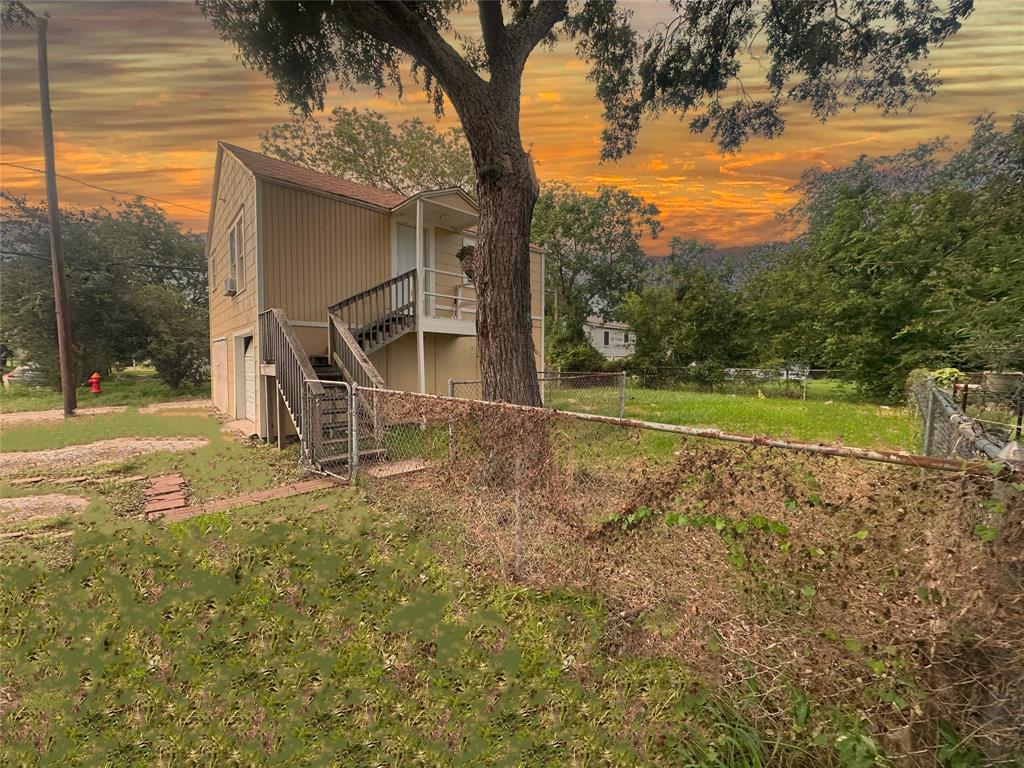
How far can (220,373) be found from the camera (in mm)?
12297

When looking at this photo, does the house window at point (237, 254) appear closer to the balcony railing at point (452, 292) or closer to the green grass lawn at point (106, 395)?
the balcony railing at point (452, 292)

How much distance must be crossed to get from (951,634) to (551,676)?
1.62 meters

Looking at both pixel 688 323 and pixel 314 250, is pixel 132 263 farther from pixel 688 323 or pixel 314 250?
pixel 688 323

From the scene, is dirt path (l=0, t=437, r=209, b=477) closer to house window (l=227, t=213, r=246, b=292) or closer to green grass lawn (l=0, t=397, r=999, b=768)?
house window (l=227, t=213, r=246, b=292)

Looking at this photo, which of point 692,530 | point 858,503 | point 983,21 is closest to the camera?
point 858,503

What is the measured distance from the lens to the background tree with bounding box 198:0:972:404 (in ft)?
15.8

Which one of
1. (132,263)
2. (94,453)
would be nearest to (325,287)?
(94,453)

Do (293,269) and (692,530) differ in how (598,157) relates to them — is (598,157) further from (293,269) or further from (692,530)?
(692,530)

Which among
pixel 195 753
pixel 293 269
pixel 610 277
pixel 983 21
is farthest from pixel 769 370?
pixel 195 753

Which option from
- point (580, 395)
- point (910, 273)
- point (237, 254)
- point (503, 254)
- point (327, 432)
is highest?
point (910, 273)

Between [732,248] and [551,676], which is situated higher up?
[732,248]

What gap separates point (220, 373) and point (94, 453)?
5.54m

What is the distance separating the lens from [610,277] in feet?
98.1

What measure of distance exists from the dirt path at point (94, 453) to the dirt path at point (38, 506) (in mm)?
1811
